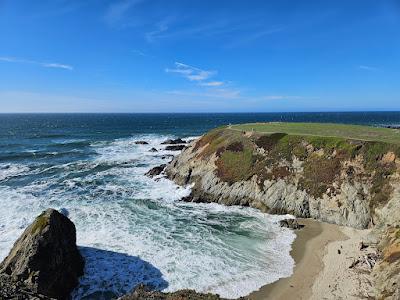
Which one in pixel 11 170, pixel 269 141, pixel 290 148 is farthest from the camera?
pixel 11 170

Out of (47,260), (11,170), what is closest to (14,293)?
(47,260)

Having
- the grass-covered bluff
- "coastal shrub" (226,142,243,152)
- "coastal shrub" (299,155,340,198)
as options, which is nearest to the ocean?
"coastal shrub" (299,155,340,198)

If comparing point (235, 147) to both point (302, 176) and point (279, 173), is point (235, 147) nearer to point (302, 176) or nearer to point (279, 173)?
point (279, 173)

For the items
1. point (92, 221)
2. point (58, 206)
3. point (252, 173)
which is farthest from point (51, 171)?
point (252, 173)

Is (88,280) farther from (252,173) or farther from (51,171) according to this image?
(51,171)

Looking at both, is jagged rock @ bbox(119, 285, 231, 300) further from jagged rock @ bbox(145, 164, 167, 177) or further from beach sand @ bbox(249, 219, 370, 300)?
jagged rock @ bbox(145, 164, 167, 177)
